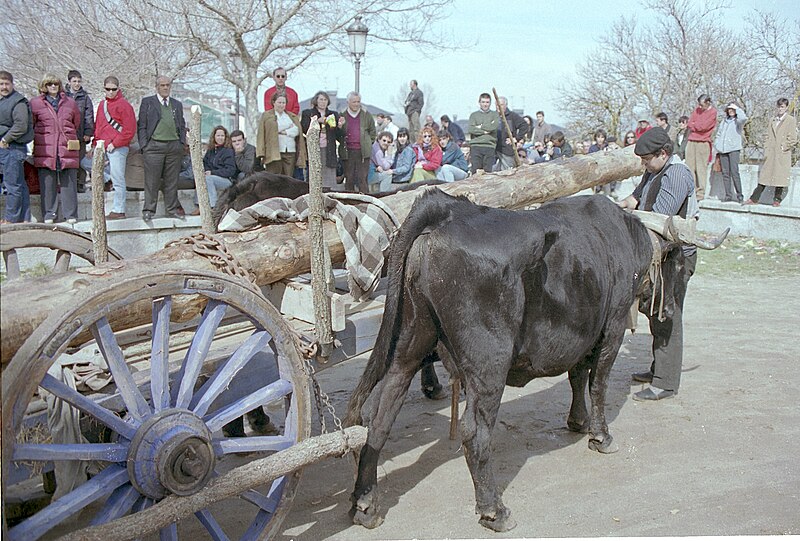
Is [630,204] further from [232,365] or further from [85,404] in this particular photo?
[85,404]

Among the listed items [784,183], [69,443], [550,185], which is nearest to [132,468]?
[69,443]

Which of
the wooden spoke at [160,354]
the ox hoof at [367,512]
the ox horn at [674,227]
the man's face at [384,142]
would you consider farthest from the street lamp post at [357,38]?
the wooden spoke at [160,354]

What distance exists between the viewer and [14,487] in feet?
9.55

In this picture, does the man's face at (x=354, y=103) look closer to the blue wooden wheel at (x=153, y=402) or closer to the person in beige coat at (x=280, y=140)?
the person in beige coat at (x=280, y=140)

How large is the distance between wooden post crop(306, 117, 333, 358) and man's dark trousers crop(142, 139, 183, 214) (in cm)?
437

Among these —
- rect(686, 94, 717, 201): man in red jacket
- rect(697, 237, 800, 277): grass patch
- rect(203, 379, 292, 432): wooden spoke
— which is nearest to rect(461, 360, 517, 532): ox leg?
rect(203, 379, 292, 432): wooden spoke

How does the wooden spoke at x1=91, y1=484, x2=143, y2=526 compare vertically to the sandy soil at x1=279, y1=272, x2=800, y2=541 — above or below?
above

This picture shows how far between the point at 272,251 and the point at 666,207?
2700 millimetres

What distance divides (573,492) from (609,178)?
9.08 ft

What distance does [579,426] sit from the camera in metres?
4.48

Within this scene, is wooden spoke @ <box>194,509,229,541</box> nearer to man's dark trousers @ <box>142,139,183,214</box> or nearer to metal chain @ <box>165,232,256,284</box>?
metal chain @ <box>165,232,256,284</box>

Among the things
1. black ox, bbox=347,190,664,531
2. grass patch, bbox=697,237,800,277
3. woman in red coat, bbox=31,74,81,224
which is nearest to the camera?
black ox, bbox=347,190,664,531

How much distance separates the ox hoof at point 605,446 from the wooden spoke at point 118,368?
2.54m

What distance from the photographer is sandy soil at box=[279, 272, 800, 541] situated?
3414 millimetres
